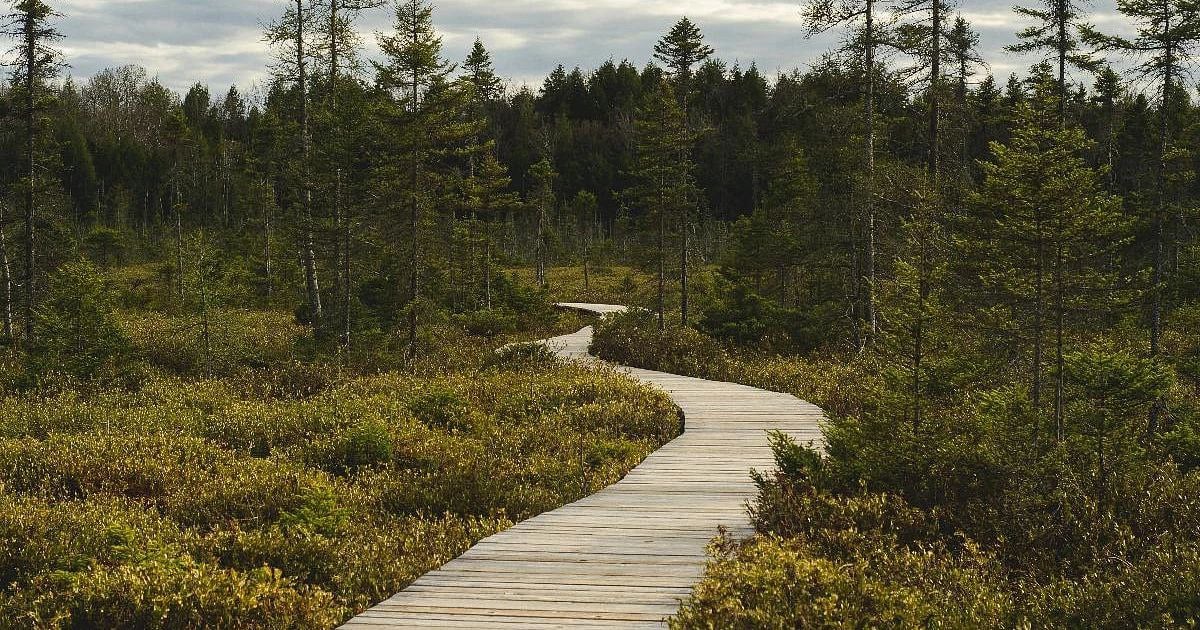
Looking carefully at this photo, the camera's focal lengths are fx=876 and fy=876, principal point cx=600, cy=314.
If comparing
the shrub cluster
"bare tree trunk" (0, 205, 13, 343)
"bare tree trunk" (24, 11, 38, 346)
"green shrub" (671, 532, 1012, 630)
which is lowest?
the shrub cluster

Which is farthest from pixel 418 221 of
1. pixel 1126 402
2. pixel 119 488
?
pixel 1126 402

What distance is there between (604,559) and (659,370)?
14647mm

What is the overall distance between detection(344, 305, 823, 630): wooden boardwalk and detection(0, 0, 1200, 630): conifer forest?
0.77 ft

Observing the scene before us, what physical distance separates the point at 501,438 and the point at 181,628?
665cm

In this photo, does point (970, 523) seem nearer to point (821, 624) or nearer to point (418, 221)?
point (821, 624)

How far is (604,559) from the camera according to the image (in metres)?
6.65

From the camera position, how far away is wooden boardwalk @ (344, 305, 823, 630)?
18.3ft

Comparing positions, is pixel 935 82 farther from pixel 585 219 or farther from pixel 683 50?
pixel 585 219

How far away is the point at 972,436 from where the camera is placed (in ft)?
27.9

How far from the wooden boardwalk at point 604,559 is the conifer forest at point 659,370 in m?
0.23

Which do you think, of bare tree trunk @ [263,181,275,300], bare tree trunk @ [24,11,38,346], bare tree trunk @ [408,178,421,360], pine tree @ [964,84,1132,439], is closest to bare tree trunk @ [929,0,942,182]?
pine tree @ [964,84,1132,439]

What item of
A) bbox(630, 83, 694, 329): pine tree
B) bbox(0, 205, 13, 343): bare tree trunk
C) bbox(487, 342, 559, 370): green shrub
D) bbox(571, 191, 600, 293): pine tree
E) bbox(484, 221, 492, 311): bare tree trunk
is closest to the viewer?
bbox(487, 342, 559, 370): green shrub

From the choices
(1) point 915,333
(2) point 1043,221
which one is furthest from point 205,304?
(2) point 1043,221

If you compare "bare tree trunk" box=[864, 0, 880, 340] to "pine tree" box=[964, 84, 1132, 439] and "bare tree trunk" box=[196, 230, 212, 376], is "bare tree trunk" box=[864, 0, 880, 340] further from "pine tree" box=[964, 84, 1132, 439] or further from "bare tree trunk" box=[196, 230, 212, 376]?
"bare tree trunk" box=[196, 230, 212, 376]
